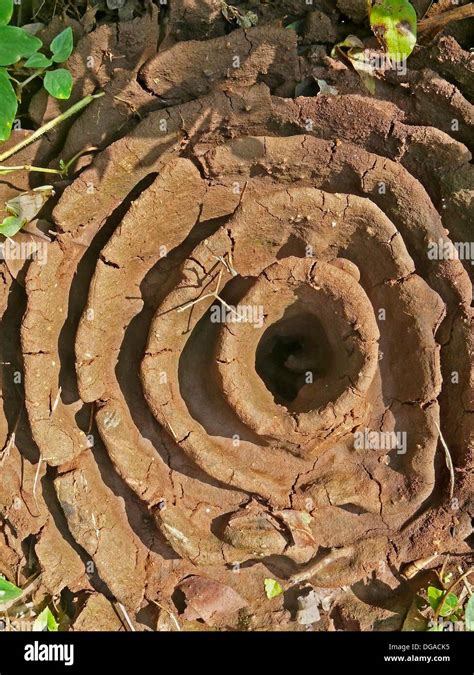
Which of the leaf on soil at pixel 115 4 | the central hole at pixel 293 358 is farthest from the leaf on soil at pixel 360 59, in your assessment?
the central hole at pixel 293 358

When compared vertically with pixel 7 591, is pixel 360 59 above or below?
above

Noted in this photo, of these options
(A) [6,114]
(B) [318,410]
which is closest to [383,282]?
(B) [318,410]

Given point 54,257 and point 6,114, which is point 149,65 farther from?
point 54,257

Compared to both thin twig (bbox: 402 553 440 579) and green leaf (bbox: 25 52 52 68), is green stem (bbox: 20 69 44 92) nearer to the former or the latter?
green leaf (bbox: 25 52 52 68)

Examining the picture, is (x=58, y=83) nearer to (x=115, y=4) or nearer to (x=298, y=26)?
(x=115, y=4)

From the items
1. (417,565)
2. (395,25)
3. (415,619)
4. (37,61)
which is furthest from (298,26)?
(415,619)

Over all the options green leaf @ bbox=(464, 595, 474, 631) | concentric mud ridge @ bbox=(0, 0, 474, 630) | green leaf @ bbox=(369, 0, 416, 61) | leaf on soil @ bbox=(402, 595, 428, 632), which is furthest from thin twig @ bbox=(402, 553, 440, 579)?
green leaf @ bbox=(369, 0, 416, 61)
